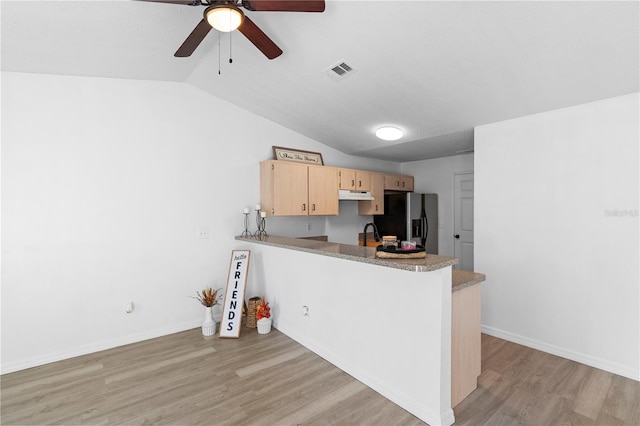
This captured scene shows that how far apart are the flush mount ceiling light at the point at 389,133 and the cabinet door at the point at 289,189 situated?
3.50 ft

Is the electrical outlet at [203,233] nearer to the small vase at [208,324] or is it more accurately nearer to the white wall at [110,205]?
the white wall at [110,205]

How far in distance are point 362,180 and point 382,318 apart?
9.54ft

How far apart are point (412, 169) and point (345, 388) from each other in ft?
14.1

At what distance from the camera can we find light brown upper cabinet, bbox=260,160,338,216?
3.95m

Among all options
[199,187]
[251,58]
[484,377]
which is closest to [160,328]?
[199,187]

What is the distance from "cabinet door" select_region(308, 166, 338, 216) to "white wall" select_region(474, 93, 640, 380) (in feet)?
6.08

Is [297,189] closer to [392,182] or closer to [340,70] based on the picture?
[340,70]

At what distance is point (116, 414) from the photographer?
212cm

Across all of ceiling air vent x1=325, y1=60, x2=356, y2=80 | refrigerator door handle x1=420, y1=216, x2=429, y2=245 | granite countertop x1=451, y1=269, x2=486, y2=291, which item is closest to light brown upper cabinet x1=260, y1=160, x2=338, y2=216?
ceiling air vent x1=325, y1=60, x2=356, y2=80

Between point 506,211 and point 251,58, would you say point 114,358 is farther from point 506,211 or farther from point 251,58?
point 506,211

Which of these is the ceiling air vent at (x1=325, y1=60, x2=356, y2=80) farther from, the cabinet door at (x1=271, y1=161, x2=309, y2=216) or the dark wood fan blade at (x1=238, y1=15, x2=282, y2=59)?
the cabinet door at (x1=271, y1=161, x2=309, y2=216)

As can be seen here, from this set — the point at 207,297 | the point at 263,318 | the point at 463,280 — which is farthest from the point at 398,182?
the point at 207,297

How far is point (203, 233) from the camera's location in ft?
12.2

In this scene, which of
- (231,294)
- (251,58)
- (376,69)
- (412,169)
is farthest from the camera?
(412,169)
